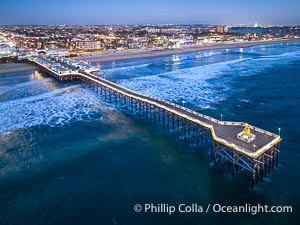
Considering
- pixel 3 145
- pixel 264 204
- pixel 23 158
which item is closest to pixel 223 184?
pixel 264 204

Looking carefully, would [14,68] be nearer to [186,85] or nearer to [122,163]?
[186,85]

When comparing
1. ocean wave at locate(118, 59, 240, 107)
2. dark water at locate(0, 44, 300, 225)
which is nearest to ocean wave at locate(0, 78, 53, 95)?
dark water at locate(0, 44, 300, 225)

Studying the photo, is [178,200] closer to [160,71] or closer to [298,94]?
[298,94]

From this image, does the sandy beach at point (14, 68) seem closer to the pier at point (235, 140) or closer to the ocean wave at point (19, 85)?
the ocean wave at point (19, 85)

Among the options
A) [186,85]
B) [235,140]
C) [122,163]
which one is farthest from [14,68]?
[235,140]

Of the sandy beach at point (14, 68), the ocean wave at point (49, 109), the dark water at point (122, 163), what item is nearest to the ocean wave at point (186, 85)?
the dark water at point (122, 163)

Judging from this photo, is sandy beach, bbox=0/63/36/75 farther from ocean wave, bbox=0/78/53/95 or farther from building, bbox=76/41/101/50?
building, bbox=76/41/101/50

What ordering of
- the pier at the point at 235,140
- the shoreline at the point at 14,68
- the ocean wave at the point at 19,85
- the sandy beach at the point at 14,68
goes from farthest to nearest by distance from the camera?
the sandy beach at the point at 14,68
the shoreline at the point at 14,68
the ocean wave at the point at 19,85
the pier at the point at 235,140
